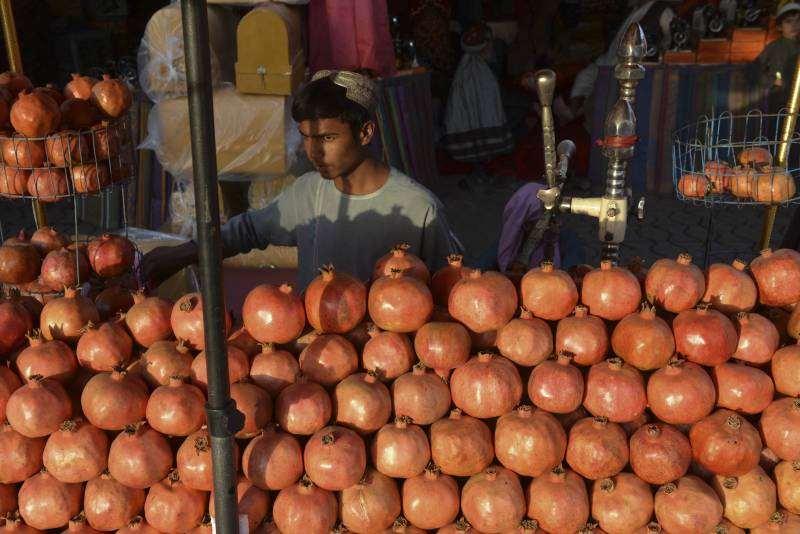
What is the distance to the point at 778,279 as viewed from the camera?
1.80 meters

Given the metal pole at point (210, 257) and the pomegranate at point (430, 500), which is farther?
the pomegranate at point (430, 500)

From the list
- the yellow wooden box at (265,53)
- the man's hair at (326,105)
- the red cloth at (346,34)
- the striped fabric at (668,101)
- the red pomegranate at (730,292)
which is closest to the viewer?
the red pomegranate at (730,292)

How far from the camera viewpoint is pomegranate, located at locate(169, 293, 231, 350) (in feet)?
5.66

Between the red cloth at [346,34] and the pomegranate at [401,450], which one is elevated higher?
the red cloth at [346,34]

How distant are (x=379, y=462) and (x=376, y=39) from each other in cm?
386

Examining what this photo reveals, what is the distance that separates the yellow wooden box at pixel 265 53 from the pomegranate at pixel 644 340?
285 centimetres

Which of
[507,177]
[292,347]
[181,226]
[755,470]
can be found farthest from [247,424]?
[507,177]

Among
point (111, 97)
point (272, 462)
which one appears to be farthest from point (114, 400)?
point (111, 97)

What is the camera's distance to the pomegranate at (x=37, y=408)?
1.61m

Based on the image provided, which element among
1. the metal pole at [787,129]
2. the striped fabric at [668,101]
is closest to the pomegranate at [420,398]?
the metal pole at [787,129]

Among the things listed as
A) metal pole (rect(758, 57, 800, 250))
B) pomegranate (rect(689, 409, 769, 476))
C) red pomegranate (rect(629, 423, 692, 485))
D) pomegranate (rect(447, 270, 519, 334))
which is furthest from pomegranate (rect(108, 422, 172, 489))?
metal pole (rect(758, 57, 800, 250))

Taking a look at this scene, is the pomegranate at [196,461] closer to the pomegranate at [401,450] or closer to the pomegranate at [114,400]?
the pomegranate at [114,400]

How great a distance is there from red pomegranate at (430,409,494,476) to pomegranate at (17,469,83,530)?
80 cm

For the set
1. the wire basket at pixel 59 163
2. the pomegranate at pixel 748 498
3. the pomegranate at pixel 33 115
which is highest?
the pomegranate at pixel 33 115
